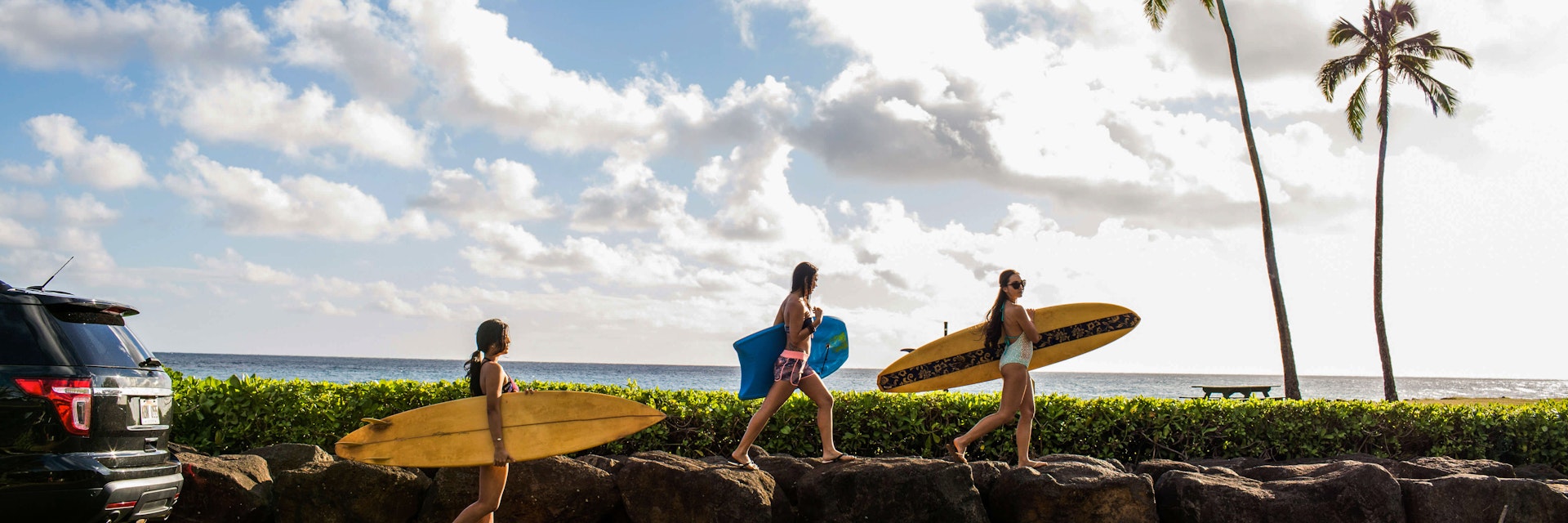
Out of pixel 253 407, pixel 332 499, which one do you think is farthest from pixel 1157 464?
pixel 253 407

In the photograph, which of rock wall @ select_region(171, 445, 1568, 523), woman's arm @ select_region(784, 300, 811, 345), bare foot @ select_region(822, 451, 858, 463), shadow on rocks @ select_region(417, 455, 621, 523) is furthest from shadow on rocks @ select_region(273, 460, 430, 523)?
bare foot @ select_region(822, 451, 858, 463)

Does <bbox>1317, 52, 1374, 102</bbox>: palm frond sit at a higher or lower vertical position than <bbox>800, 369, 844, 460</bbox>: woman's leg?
higher

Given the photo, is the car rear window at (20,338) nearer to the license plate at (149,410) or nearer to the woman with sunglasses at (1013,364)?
the license plate at (149,410)

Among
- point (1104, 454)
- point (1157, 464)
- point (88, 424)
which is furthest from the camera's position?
point (1104, 454)

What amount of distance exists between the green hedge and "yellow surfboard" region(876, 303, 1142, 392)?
0.21 m

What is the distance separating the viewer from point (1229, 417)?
9.74 meters

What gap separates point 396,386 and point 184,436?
1.83m

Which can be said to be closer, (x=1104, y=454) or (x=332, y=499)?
(x=332, y=499)

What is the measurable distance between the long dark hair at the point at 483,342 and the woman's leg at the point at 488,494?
1.65ft

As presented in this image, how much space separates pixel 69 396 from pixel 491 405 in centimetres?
208

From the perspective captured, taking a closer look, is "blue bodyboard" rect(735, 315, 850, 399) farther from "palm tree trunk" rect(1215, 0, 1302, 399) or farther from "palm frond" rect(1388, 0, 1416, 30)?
"palm frond" rect(1388, 0, 1416, 30)

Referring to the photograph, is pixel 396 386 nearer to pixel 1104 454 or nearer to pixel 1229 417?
pixel 1104 454

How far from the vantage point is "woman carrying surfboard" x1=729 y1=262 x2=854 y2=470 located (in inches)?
273

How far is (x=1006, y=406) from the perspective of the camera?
7.40m
